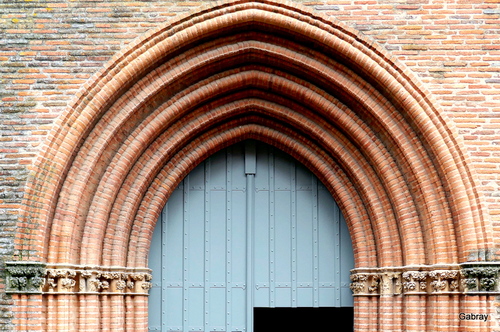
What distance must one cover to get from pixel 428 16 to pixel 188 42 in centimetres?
281

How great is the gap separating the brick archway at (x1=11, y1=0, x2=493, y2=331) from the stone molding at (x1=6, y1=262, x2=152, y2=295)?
0.08 ft

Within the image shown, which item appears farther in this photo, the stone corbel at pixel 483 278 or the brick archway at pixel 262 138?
the brick archway at pixel 262 138

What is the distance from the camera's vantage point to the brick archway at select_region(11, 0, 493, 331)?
24.5 ft

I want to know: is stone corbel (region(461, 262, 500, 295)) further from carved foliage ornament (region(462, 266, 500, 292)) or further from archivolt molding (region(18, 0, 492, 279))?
archivolt molding (region(18, 0, 492, 279))

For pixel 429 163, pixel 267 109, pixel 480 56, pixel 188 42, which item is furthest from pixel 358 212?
pixel 188 42

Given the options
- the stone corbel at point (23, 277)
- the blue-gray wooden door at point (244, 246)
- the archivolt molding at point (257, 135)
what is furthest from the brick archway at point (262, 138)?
the blue-gray wooden door at point (244, 246)

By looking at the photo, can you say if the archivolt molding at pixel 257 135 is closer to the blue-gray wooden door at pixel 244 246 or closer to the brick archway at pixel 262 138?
the brick archway at pixel 262 138

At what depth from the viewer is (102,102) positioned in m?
7.53

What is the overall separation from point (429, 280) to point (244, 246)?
2.38m

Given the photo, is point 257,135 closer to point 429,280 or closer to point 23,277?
point 429,280

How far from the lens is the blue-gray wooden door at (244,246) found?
8508 mm

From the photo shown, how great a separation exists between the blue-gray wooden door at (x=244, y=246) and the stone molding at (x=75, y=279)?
45 centimetres

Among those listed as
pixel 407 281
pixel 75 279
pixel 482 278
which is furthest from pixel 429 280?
pixel 75 279

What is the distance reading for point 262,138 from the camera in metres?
8.65
